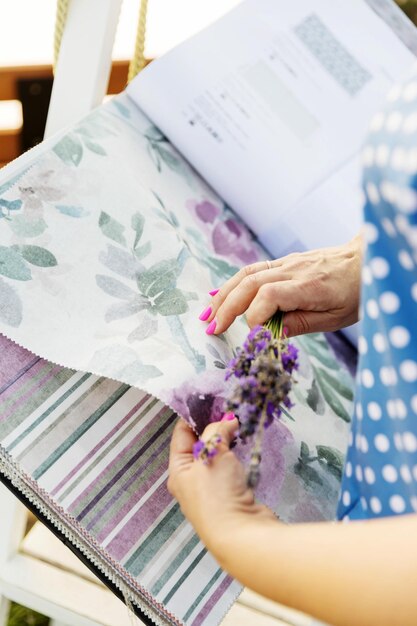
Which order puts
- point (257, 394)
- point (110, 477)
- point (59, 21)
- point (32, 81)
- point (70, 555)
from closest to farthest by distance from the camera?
point (257, 394) < point (110, 477) < point (59, 21) < point (70, 555) < point (32, 81)

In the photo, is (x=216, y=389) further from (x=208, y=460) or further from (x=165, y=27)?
(x=165, y=27)

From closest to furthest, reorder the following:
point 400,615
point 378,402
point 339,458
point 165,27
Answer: point 400,615 → point 378,402 → point 339,458 → point 165,27

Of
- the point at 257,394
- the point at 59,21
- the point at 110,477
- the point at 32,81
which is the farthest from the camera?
the point at 32,81

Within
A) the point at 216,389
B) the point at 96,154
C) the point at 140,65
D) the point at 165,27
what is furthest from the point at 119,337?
the point at 165,27

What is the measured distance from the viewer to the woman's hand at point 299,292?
52 centimetres

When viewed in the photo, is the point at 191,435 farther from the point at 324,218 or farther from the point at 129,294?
the point at 324,218

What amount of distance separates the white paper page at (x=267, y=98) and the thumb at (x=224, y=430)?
1.03ft

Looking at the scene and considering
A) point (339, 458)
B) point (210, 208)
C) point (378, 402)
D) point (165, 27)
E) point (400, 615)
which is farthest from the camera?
point (165, 27)

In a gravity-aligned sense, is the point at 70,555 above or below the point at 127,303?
below

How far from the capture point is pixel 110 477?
503 mm

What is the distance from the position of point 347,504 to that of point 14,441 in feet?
0.74

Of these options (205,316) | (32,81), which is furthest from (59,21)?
(32,81)

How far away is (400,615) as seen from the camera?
1.11ft

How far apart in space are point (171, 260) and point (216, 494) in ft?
0.75
